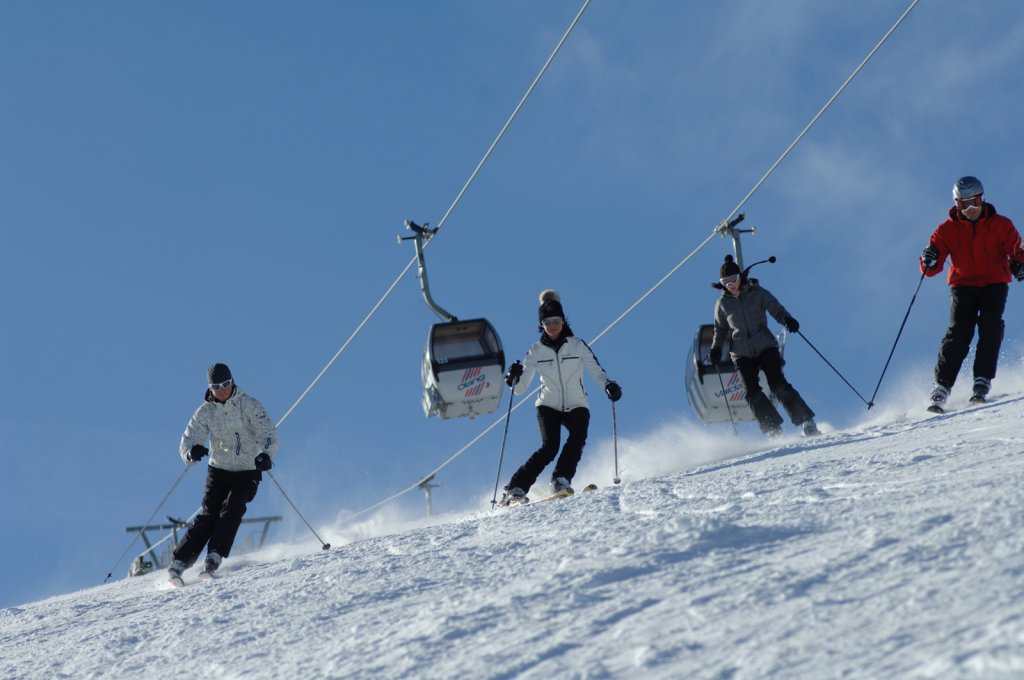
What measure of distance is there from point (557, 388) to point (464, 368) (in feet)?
20.2

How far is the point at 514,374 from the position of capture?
27.5 feet

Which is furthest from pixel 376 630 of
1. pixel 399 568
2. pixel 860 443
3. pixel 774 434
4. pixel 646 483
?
pixel 774 434

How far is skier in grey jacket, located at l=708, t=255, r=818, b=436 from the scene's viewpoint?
893 centimetres

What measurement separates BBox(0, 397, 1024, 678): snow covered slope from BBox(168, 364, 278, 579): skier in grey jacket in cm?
148

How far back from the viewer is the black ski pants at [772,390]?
8.95 metres

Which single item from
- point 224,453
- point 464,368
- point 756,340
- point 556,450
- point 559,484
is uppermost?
point 464,368

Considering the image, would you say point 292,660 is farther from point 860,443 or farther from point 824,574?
point 860,443

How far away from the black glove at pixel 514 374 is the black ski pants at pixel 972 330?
2.78 meters

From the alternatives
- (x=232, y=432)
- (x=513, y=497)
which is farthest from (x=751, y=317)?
(x=232, y=432)

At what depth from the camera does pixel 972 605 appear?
3020 millimetres

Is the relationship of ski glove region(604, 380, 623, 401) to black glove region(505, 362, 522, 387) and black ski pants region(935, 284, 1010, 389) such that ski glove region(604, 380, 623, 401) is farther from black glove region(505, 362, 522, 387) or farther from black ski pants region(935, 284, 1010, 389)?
black ski pants region(935, 284, 1010, 389)

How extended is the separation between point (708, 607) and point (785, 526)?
36.0 inches

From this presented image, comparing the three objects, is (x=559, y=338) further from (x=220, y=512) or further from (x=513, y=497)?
(x=220, y=512)

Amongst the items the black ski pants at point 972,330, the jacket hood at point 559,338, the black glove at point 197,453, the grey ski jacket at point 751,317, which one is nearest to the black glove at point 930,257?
the black ski pants at point 972,330
